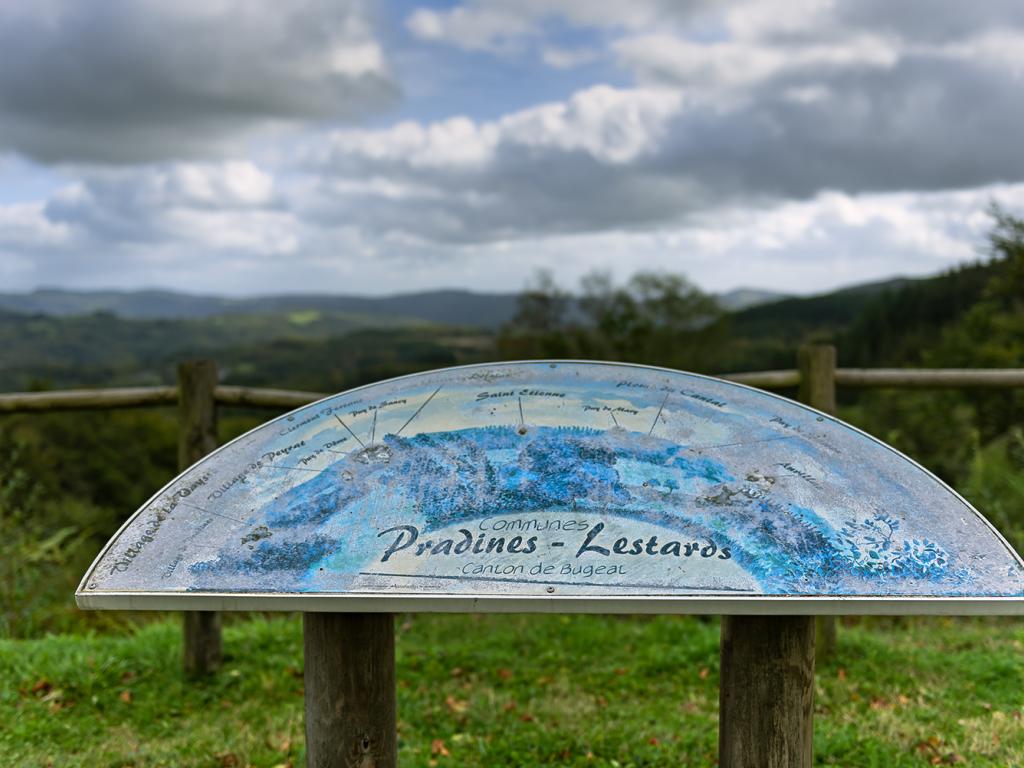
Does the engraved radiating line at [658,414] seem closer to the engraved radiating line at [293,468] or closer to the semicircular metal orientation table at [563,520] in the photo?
the semicircular metal orientation table at [563,520]

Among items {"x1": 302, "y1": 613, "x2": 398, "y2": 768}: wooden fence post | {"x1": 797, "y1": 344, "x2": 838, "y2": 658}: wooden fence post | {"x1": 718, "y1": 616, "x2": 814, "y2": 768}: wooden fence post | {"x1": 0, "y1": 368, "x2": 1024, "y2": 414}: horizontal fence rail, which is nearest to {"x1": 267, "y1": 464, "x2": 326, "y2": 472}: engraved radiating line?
{"x1": 302, "y1": 613, "x2": 398, "y2": 768}: wooden fence post

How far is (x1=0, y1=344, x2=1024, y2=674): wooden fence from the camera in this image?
13.5ft

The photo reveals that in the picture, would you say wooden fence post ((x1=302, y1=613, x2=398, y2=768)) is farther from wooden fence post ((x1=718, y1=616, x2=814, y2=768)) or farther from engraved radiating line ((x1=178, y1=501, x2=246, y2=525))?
wooden fence post ((x1=718, y1=616, x2=814, y2=768))

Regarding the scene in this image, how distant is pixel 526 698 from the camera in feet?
12.9

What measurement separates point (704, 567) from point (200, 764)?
2.34 metres

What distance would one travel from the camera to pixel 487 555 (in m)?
1.97

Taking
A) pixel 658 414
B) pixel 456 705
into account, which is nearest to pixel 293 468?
pixel 658 414

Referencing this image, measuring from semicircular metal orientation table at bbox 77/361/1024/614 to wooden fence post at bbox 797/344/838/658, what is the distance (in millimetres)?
1606

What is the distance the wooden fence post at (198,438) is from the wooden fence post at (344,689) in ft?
6.61

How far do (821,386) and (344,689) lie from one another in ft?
9.23

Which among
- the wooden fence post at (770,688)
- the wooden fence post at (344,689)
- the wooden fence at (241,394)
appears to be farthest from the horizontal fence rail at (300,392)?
the wooden fence post at (770,688)

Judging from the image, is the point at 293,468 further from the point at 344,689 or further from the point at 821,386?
the point at 821,386

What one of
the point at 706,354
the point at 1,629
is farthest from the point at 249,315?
the point at 1,629

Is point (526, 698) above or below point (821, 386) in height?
below
